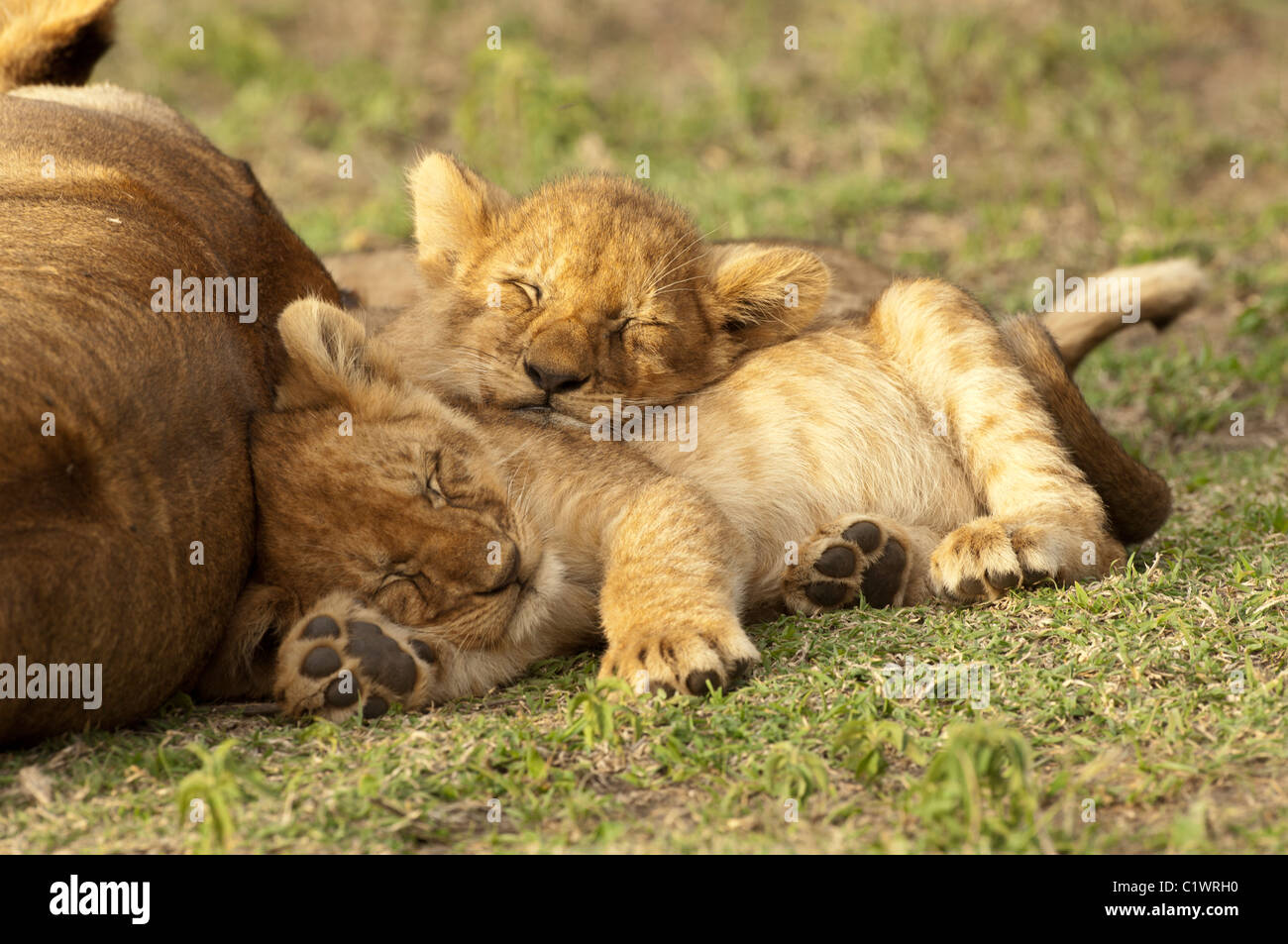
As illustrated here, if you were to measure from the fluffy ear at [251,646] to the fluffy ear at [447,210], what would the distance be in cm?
174

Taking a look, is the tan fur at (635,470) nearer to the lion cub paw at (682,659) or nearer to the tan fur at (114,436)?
the lion cub paw at (682,659)

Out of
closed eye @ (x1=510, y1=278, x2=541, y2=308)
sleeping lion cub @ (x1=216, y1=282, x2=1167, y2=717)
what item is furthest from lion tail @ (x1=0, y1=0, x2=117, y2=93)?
sleeping lion cub @ (x1=216, y1=282, x2=1167, y2=717)

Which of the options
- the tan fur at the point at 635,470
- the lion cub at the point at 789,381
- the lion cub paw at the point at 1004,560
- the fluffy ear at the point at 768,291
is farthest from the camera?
the fluffy ear at the point at 768,291

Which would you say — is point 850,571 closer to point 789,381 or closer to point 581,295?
point 789,381

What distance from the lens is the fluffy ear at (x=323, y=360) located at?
13.1ft

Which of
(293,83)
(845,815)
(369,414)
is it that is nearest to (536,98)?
(293,83)

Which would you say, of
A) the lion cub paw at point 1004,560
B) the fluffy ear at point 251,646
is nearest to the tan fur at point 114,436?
the fluffy ear at point 251,646

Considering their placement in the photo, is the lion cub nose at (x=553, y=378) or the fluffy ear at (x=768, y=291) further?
the fluffy ear at (x=768, y=291)

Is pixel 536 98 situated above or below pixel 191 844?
above

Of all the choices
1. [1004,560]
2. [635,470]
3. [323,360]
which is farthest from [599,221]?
[1004,560]

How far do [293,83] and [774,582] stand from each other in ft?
22.2

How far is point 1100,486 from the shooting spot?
14.8 ft

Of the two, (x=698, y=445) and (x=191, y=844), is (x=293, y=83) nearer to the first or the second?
(x=698, y=445)

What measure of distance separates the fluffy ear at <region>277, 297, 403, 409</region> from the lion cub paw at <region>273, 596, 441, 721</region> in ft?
2.51
